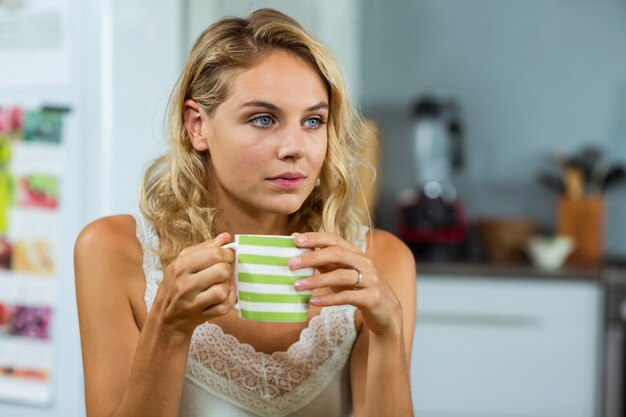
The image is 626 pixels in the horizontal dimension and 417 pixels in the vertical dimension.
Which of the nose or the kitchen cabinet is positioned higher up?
the nose

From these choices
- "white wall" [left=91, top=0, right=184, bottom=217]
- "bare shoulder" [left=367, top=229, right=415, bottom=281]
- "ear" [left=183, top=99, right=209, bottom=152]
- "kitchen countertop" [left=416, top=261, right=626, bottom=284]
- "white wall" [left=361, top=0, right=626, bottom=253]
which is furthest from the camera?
"white wall" [left=361, top=0, right=626, bottom=253]

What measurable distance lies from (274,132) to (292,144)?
3cm

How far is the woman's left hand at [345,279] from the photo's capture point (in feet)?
3.21

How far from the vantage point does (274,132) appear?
1.16 m

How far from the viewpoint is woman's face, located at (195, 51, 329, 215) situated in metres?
1.15

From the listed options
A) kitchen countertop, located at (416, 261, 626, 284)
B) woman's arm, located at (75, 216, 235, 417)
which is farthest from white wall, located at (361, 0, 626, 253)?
woman's arm, located at (75, 216, 235, 417)

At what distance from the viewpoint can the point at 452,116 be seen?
10.9ft

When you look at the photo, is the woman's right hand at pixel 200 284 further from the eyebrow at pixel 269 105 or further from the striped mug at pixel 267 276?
the eyebrow at pixel 269 105

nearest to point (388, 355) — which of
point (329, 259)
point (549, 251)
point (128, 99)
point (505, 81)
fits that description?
point (329, 259)

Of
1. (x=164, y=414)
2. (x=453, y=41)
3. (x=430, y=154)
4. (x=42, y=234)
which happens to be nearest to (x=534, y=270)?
(x=430, y=154)

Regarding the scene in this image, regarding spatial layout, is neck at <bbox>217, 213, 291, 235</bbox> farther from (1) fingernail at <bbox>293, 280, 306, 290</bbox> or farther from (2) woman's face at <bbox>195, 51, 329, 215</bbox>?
(1) fingernail at <bbox>293, 280, 306, 290</bbox>

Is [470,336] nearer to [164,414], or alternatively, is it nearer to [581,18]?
[581,18]

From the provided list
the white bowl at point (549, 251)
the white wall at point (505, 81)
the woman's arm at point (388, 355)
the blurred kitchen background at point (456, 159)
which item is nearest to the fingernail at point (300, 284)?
the woman's arm at point (388, 355)

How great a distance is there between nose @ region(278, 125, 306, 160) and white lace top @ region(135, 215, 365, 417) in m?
0.32
